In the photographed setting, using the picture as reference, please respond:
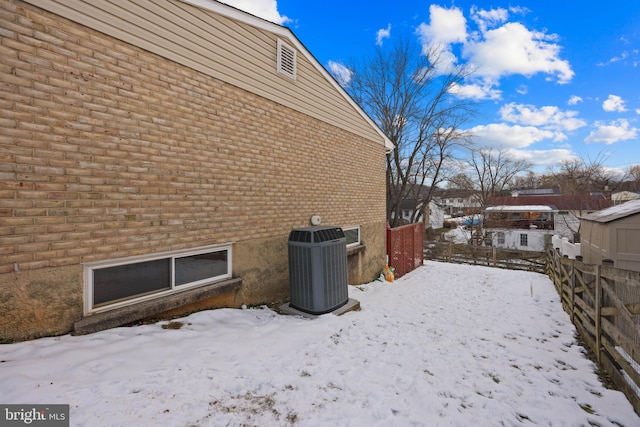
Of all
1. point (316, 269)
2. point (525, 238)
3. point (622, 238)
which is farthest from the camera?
point (525, 238)

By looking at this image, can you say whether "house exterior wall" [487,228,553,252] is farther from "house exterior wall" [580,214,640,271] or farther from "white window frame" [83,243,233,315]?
"white window frame" [83,243,233,315]

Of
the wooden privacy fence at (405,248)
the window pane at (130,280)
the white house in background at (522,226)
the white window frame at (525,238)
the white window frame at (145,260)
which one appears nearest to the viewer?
the white window frame at (145,260)

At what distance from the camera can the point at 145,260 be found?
3701mm

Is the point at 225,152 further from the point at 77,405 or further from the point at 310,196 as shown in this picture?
the point at 77,405

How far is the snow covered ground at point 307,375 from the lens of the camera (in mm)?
2268

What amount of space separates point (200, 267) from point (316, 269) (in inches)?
74.5

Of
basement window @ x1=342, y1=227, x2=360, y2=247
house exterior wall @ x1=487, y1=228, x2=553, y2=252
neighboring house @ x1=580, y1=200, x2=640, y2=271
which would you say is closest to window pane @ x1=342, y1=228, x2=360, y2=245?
basement window @ x1=342, y1=227, x2=360, y2=247

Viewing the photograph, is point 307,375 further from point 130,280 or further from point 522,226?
point 522,226

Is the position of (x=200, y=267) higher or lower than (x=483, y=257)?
higher

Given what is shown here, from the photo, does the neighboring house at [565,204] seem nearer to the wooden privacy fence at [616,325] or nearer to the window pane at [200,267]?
the wooden privacy fence at [616,325]

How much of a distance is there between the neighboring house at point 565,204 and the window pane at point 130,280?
3279 centimetres

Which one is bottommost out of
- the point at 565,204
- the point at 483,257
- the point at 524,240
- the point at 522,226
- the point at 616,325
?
the point at 524,240

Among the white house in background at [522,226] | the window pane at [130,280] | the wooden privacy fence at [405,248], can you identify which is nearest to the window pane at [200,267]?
the window pane at [130,280]

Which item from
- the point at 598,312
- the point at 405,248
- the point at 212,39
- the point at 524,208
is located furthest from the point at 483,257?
the point at 524,208
